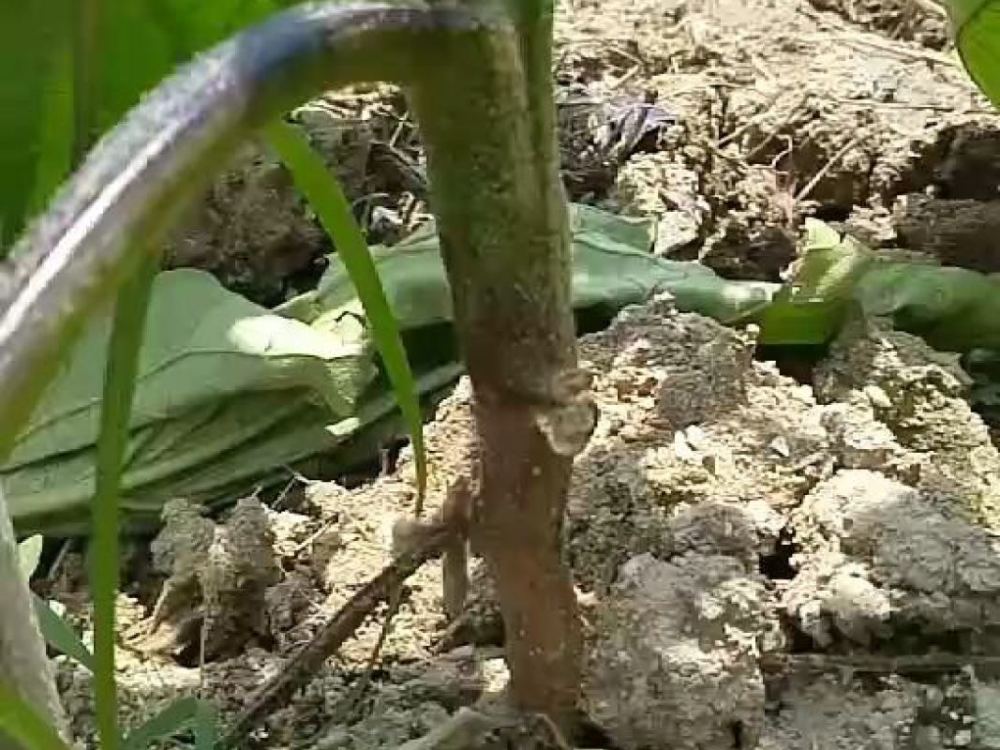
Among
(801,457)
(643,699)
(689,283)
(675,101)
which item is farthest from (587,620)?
(675,101)

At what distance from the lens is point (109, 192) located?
1.32ft

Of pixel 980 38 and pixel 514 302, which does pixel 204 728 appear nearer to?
pixel 514 302

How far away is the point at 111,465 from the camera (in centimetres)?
65

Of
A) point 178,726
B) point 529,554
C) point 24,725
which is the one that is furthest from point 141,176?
point 178,726

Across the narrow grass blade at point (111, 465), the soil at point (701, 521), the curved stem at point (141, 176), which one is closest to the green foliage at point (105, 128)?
the narrow grass blade at point (111, 465)

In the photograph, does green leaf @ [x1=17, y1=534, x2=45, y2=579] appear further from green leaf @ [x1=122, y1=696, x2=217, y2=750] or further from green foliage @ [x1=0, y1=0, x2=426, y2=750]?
green foliage @ [x1=0, y1=0, x2=426, y2=750]

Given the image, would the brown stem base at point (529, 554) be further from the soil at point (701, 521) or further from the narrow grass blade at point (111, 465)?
the narrow grass blade at point (111, 465)

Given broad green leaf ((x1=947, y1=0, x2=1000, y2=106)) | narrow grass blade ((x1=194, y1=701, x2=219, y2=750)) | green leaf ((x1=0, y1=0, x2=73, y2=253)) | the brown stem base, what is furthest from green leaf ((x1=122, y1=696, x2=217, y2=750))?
broad green leaf ((x1=947, y1=0, x2=1000, y2=106))

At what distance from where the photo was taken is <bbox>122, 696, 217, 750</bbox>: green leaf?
0.92m

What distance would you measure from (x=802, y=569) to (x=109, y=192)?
2.31 ft

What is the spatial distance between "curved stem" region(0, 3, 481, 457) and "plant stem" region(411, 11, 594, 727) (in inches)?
6.1

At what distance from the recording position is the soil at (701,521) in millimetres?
969

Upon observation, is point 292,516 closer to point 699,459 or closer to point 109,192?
point 699,459

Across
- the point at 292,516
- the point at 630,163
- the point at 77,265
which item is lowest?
the point at 292,516
